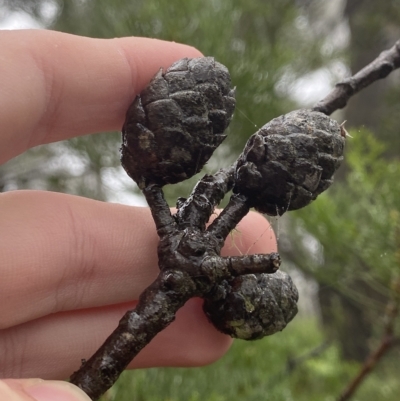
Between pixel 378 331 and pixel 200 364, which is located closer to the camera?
pixel 200 364

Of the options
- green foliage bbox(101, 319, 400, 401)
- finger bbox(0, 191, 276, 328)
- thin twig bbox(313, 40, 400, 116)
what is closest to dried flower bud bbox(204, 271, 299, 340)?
finger bbox(0, 191, 276, 328)

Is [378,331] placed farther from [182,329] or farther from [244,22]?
[244,22]

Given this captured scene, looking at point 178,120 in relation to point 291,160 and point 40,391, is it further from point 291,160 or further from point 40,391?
point 40,391

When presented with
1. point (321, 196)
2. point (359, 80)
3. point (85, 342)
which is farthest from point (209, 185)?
point (321, 196)

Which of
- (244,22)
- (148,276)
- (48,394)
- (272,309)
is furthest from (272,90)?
(48,394)

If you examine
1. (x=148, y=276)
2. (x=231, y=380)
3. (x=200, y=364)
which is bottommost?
(x=231, y=380)
